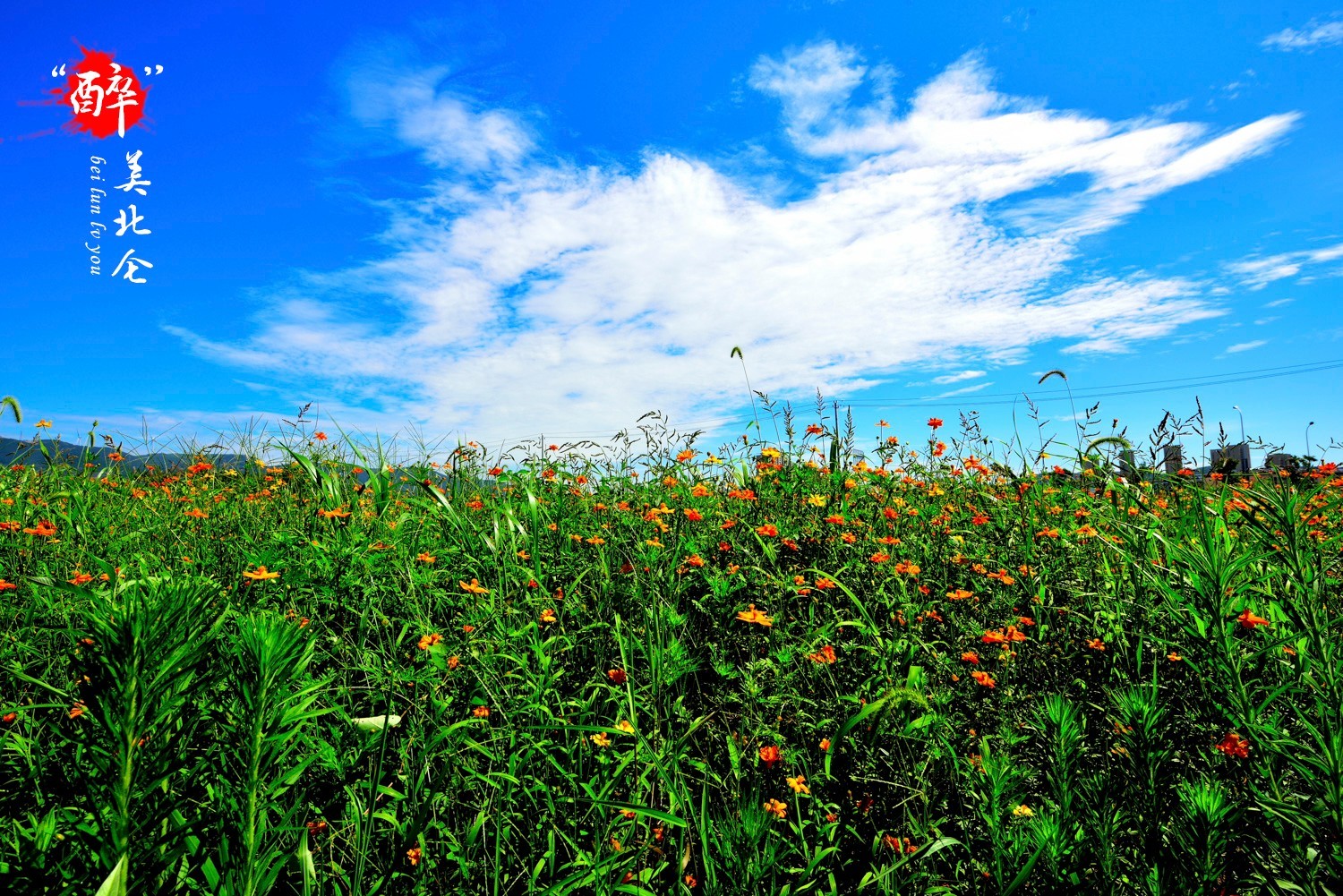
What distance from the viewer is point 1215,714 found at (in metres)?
1.98

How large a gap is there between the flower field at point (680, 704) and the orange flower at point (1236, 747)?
0.08 feet

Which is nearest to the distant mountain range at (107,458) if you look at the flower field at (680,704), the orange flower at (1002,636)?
the flower field at (680,704)

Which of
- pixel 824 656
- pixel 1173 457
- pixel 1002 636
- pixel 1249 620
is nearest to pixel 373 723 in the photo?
pixel 824 656

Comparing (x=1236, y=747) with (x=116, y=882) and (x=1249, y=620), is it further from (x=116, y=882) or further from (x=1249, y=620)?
(x=116, y=882)

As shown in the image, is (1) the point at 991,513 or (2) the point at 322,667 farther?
(1) the point at 991,513

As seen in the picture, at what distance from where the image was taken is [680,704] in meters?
2.21

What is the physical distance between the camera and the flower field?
4.19 feet

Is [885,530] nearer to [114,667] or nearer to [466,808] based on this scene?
[466,808]

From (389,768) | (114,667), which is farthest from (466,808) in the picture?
(114,667)

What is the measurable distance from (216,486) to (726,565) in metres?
4.21

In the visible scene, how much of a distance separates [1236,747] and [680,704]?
152cm

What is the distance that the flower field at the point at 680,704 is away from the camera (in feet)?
4.19

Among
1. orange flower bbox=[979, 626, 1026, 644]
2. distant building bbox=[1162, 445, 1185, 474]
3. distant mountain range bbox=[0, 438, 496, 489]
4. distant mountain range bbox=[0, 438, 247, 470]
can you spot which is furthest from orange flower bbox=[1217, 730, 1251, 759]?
distant mountain range bbox=[0, 438, 247, 470]

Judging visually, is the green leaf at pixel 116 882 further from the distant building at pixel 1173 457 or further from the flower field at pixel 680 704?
the distant building at pixel 1173 457
